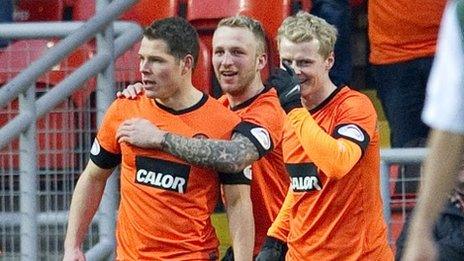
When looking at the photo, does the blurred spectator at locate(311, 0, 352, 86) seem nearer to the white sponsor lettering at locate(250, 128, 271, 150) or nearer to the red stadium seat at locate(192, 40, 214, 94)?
the red stadium seat at locate(192, 40, 214, 94)

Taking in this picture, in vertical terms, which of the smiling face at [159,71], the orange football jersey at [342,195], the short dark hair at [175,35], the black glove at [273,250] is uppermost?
the short dark hair at [175,35]

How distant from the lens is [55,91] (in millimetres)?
6773

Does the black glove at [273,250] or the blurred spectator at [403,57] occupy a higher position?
the blurred spectator at [403,57]

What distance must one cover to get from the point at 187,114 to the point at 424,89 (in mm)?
1741

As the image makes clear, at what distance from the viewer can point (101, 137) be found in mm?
6176

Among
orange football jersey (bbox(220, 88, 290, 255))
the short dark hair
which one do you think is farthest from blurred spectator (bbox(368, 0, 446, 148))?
the short dark hair

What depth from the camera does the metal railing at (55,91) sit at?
260 inches

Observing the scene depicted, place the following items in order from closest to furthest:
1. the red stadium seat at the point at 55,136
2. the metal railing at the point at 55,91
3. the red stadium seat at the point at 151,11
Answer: the metal railing at the point at 55,91
the red stadium seat at the point at 55,136
the red stadium seat at the point at 151,11

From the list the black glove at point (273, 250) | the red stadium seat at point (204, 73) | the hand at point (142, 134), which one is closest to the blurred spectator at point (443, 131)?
the hand at point (142, 134)

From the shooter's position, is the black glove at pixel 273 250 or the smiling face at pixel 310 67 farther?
the black glove at pixel 273 250

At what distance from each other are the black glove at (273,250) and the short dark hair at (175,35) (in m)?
0.83

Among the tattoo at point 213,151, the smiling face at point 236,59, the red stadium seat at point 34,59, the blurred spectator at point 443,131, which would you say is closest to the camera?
the blurred spectator at point 443,131

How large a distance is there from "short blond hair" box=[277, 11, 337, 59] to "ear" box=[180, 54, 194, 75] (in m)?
0.39

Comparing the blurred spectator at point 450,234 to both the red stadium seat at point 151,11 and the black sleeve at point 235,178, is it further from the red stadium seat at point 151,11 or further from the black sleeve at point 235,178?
the red stadium seat at point 151,11
